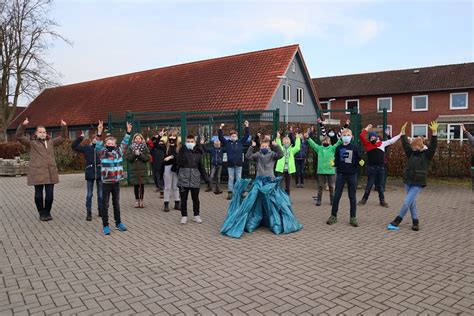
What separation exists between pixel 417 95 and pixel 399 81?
3.01m

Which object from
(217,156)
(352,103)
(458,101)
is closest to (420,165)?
(217,156)

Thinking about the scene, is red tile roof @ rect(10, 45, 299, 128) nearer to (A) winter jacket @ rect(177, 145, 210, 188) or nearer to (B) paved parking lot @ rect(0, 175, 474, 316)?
(A) winter jacket @ rect(177, 145, 210, 188)

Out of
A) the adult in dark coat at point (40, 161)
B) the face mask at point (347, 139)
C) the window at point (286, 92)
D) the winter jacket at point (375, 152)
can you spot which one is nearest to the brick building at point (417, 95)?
the window at point (286, 92)

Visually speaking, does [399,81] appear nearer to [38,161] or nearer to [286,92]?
[286,92]

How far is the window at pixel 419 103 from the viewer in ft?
123

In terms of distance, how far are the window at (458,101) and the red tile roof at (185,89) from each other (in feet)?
64.7

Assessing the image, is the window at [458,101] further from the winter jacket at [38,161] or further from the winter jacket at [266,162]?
the winter jacket at [38,161]

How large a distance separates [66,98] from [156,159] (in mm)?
32344

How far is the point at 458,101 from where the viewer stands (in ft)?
118

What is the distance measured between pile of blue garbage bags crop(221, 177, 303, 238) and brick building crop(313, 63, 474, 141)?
29208mm

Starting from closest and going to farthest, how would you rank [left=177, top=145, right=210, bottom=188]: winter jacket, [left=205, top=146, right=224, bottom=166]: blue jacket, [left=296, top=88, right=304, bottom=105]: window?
[left=177, top=145, right=210, bottom=188]: winter jacket < [left=205, top=146, right=224, bottom=166]: blue jacket < [left=296, top=88, right=304, bottom=105]: window

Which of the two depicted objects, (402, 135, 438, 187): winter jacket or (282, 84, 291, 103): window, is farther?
(282, 84, 291, 103): window

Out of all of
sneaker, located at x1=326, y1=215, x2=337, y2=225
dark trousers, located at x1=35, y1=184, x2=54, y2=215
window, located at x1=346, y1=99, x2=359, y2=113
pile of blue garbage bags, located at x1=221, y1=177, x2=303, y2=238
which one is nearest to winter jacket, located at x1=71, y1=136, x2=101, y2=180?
dark trousers, located at x1=35, y1=184, x2=54, y2=215

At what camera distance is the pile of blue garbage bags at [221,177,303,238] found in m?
6.48
